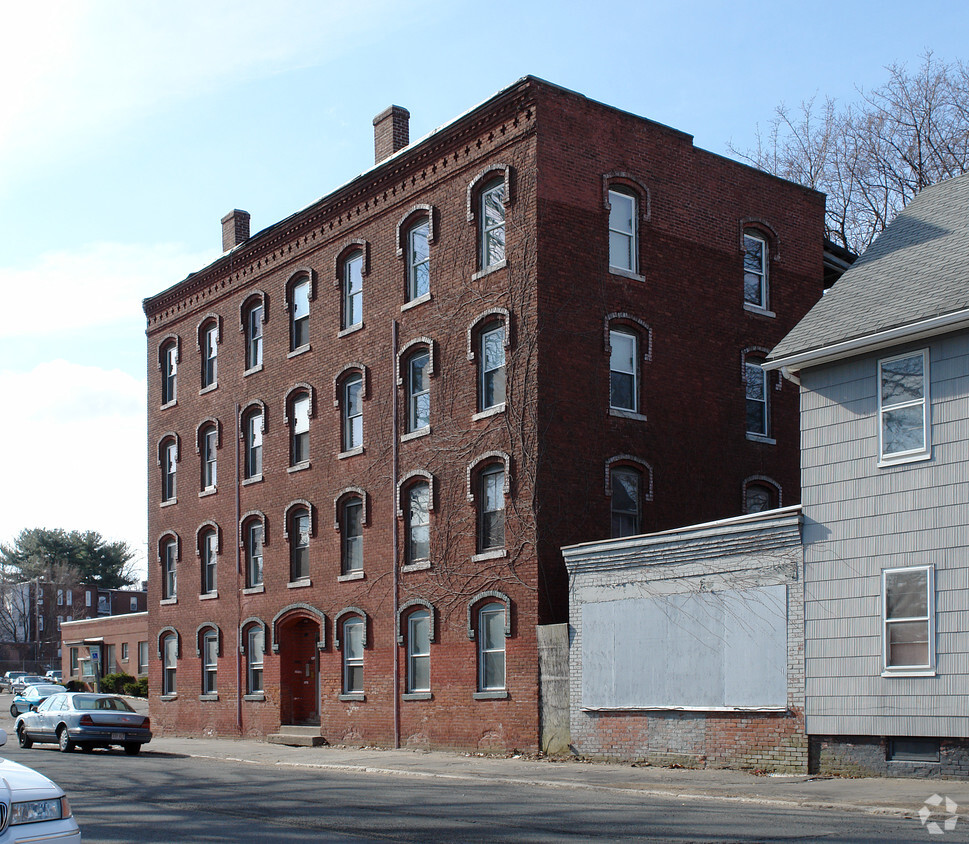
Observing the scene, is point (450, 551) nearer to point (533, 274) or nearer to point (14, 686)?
point (533, 274)

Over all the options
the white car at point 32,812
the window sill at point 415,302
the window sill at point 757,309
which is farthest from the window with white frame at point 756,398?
the white car at point 32,812

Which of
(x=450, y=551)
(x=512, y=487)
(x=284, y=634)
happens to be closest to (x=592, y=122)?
(x=512, y=487)

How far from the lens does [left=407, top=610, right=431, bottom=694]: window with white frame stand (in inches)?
1058

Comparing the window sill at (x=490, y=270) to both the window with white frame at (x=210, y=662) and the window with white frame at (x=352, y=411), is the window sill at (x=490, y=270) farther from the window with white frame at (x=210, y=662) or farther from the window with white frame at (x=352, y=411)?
the window with white frame at (x=210, y=662)

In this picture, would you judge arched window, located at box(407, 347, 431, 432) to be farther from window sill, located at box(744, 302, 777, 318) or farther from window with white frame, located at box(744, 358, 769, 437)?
window sill, located at box(744, 302, 777, 318)

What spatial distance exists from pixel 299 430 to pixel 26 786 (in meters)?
23.3

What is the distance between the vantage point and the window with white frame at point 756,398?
2788 cm

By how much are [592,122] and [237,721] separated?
19088mm

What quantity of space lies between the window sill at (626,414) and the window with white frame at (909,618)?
27.2 feet

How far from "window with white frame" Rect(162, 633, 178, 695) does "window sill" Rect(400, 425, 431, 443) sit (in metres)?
13.9

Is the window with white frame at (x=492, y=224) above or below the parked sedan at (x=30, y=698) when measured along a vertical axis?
above

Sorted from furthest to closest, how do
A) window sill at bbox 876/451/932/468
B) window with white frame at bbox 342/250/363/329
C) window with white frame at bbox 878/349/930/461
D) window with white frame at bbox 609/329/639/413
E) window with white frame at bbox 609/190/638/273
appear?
window with white frame at bbox 342/250/363/329
window with white frame at bbox 609/190/638/273
window with white frame at bbox 609/329/639/413
window with white frame at bbox 878/349/930/461
window sill at bbox 876/451/932/468

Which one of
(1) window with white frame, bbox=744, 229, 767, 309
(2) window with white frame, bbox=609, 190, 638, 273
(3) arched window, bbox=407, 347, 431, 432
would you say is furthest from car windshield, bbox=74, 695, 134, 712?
(1) window with white frame, bbox=744, 229, 767, 309

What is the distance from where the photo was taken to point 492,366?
84.6ft
